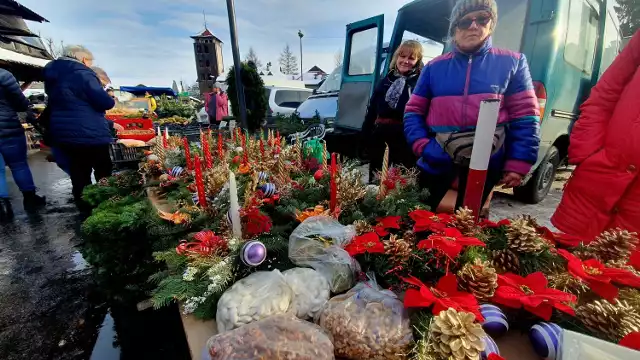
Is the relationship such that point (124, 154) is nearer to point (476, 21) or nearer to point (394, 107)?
point (394, 107)

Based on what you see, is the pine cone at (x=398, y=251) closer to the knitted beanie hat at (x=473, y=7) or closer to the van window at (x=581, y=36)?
the knitted beanie hat at (x=473, y=7)

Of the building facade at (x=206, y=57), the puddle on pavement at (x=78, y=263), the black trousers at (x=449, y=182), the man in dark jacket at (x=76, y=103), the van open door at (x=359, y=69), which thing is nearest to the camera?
the black trousers at (x=449, y=182)

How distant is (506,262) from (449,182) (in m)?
0.82

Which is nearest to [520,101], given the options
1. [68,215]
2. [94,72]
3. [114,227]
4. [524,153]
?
[524,153]

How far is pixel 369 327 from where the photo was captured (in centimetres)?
71

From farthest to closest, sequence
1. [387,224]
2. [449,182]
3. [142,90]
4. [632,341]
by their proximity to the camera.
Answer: [142,90] → [449,182] → [387,224] → [632,341]

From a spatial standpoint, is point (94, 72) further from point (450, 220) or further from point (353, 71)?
point (450, 220)

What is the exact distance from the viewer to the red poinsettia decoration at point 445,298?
693 millimetres

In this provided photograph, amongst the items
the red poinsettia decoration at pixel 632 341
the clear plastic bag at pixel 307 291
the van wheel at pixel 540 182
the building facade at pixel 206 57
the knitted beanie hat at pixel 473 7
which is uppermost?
the building facade at pixel 206 57

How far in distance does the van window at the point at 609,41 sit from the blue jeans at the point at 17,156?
7228 mm

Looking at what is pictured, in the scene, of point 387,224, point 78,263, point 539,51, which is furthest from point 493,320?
point 78,263

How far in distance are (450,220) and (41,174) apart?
812cm

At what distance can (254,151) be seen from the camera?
237cm

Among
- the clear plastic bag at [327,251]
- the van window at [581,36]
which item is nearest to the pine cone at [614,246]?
the clear plastic bag at [327,251]
